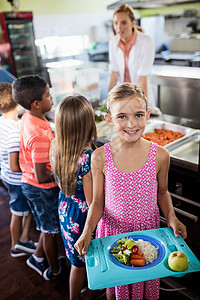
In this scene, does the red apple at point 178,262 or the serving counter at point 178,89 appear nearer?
the red apple at point 178,262

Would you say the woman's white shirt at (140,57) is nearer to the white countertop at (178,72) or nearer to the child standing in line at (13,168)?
the white countertop at (178,72)

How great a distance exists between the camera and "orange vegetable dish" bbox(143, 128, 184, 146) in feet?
5.39

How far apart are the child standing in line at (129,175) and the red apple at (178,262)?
148mm

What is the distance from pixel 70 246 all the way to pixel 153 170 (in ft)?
1.98

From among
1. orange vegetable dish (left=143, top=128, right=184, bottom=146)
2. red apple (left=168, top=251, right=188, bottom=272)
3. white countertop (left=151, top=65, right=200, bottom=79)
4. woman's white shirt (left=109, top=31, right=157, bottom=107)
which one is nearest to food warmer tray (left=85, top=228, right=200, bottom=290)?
red apple (left=168, top=251, right=188, bottom=272)

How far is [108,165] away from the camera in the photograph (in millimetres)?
1131

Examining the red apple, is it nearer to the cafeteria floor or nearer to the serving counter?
the cafeteria floor

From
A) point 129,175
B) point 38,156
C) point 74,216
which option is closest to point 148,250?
point 129,175

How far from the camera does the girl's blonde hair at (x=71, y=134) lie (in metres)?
1.19

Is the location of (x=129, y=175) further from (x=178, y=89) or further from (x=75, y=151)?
(x=178, y=89)

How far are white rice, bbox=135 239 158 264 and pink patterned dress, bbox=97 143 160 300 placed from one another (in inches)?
6.0

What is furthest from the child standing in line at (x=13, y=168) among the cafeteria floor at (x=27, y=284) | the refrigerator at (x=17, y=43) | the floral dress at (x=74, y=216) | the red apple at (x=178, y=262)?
the refrigerator at (x=17, y=43)

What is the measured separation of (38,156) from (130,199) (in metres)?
0.56

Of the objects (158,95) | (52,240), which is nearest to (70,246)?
(52,240)
